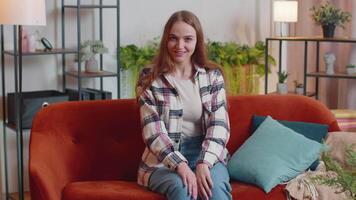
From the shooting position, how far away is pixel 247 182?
2975 millimetres

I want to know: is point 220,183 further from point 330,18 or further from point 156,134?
point 330,18

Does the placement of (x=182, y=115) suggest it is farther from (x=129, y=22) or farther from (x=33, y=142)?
(x=129, y=22)

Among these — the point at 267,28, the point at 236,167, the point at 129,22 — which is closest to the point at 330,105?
the point at 267,28

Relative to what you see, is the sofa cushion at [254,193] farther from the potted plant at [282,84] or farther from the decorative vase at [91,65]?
the potted plant at [282,84]

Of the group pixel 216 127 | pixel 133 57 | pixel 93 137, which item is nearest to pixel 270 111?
pixel 216 127

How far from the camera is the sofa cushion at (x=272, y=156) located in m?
2.95

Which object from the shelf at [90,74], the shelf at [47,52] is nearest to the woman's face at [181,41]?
the shelf at [47,52]

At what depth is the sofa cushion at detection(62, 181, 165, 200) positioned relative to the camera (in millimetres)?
2758

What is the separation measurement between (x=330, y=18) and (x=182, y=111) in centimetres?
250

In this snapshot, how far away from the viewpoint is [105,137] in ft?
10.3

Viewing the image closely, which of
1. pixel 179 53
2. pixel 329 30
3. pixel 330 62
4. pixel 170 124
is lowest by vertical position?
pixel 170 124

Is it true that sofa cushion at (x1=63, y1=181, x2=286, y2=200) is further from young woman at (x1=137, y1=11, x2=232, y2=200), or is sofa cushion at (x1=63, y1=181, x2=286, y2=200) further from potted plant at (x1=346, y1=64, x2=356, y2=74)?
potted plant at (x1=346, y1=64, x2=356, y2=74)

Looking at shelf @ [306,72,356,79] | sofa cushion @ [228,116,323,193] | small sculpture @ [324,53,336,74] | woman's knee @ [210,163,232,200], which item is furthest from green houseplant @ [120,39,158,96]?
woman's knee @ [210,163,232,200]

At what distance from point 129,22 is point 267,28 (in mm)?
1464
